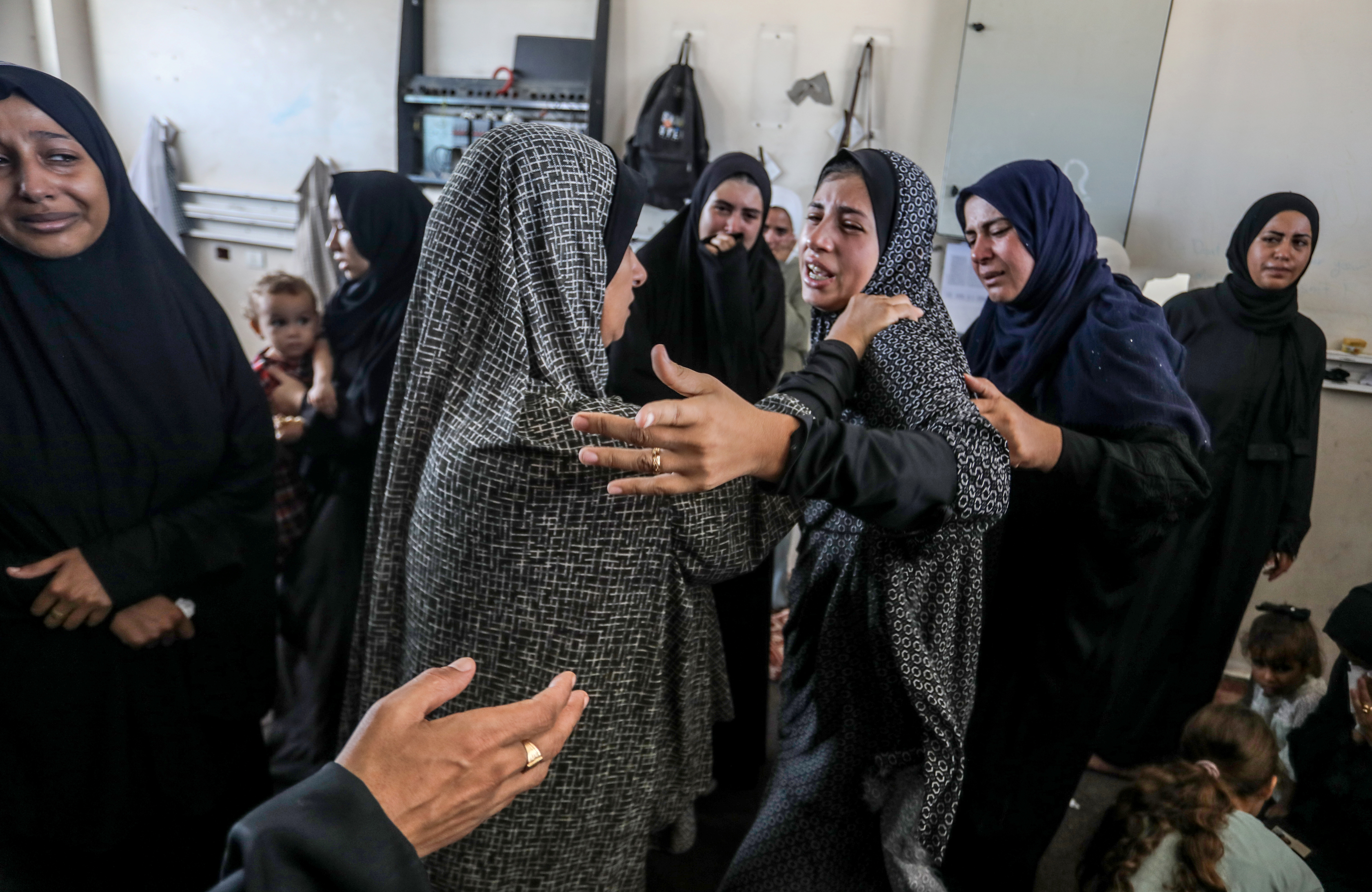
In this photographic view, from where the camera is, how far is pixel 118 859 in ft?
5.36

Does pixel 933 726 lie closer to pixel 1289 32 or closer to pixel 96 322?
pixel 96 322

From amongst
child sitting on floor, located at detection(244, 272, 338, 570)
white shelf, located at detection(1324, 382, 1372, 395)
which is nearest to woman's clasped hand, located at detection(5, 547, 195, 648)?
child sitting on floor, located at detection(244, 272, 338, 570)

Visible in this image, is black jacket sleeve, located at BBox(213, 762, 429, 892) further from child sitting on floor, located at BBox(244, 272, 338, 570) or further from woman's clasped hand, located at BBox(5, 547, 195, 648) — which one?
child sitting on floor, located at BBox(244, 272, 338, 570)

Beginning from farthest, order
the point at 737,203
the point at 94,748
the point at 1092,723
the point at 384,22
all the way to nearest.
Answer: the point at 384,22 → the point at 737,203 → the point at 1092,723 → the point at 94,748

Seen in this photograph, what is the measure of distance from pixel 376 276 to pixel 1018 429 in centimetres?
171

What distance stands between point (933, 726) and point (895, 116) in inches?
124

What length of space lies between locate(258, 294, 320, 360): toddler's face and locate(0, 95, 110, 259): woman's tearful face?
893 mm

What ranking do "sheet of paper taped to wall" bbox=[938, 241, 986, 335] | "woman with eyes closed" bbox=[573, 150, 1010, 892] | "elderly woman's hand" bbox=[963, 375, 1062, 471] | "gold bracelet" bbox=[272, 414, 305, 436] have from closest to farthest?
1. "woman with eyes closed" bbox=[573, 150, 1010, 892]
2. "elderly woman's hand" bbox=[963, 375, 1062, 471]
3. "gold bracelet" bbox=[272, 414, 305, 436]
4. "sheet of paper taped to wall" bbox=[938, 241, 986, 335]

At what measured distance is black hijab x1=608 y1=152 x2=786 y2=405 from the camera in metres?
2.19

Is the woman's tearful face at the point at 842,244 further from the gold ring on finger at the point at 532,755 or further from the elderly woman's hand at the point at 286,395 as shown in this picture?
the elderly woman's hand at the point at 286,395

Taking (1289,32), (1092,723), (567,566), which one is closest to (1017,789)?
(1092,723)

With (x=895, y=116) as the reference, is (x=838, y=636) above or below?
below

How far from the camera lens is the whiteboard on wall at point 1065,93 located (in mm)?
2979

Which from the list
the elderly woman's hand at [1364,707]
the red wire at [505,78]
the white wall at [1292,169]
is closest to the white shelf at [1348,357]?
the white wall at [1292,169]
